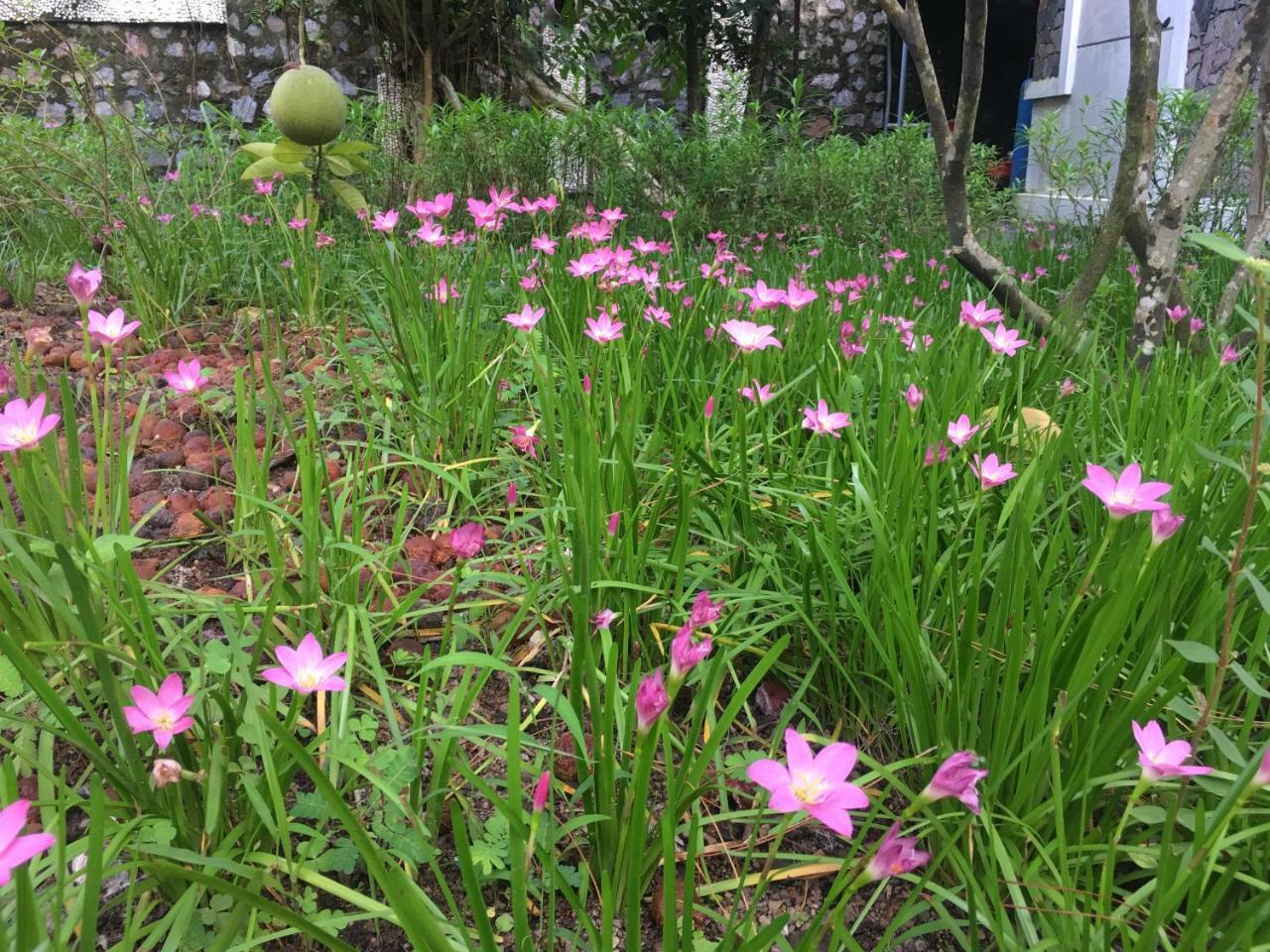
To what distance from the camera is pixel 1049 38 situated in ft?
22.2

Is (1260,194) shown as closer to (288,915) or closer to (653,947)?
(653,947)

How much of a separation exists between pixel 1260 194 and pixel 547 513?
261cm

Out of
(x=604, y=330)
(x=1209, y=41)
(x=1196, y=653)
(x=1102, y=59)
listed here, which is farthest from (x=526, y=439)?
(x=1102, y=59)

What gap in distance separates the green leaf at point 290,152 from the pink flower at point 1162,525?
9.38ft

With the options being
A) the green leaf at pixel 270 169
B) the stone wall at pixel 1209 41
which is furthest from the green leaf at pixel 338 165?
the stone wall at pixel 1209 41

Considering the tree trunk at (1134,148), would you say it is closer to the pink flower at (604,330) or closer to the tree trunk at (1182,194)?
the tree trunk at (1182,194)

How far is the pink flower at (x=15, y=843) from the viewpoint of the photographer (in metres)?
0.52

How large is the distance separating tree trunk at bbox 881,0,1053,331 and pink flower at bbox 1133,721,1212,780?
64.6 inches

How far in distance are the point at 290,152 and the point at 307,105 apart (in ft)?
0.57

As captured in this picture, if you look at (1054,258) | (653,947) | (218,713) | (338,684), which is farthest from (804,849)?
(1054,258)

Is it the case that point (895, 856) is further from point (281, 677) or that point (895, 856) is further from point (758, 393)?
point (758, 393)

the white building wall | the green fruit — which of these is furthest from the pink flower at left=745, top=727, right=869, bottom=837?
the white building wall

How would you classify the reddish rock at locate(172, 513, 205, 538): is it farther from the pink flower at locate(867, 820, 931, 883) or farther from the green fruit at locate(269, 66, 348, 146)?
the green fruit at locate(269, 66, 348, 146)

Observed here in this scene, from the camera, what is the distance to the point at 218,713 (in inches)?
39.3
